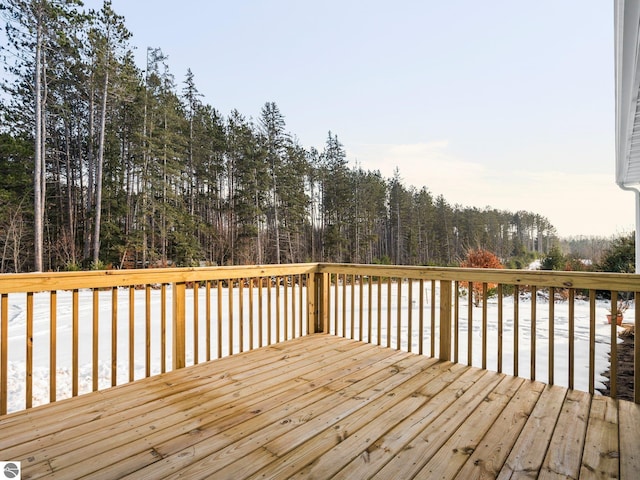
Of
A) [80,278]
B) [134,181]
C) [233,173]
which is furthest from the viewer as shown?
[233,173]

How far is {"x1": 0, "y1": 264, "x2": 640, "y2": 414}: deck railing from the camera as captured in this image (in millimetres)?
2170

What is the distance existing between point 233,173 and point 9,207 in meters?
9.47

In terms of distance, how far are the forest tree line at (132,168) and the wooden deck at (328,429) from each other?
10.3 metres

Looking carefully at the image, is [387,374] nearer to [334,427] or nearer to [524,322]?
[334,427]

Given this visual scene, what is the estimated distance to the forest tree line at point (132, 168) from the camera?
408 inches

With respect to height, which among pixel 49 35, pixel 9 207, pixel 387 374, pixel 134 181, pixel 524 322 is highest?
pixel 49 35

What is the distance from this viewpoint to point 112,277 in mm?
2352

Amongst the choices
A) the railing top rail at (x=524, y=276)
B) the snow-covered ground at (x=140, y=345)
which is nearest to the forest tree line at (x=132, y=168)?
the snow-covered ground at (x=140, y=345)

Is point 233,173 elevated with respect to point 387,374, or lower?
elevated

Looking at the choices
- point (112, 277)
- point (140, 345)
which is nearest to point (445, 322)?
point (112, 277)

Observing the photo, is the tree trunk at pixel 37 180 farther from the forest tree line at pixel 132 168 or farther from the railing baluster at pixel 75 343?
the railing baluster at pixel 75 343

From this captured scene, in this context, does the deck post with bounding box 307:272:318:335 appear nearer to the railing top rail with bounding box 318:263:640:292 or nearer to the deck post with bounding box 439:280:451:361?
the railing top rail with bounding box 318:263:640:292

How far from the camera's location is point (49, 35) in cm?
983

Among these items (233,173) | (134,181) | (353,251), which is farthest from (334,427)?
(353,251)
